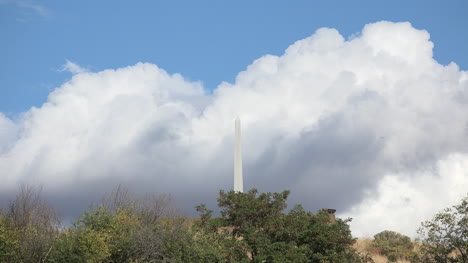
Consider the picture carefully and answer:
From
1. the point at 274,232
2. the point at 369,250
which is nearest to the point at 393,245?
the point at 369,250

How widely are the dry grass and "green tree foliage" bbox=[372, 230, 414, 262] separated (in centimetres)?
75

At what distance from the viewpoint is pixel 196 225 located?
38.4 metres

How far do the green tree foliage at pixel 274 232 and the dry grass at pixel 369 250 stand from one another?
24452mm

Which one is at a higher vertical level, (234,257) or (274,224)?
(274,224)

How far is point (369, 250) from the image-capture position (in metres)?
70.6

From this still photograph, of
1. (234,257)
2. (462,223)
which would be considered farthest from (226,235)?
(462,223)

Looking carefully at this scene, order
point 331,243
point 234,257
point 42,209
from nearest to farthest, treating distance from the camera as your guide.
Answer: point 234,257
point 331,243
point 42,209

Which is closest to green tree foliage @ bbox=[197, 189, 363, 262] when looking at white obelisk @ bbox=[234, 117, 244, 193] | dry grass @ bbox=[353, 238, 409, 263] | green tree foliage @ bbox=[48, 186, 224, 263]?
green tree foliage @ bbox=[48, 186, 224, 263]

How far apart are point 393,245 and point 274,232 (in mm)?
40243

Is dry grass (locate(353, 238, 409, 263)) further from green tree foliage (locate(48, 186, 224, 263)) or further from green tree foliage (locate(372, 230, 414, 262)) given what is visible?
green tree foliage (locate(48, 186, 224, 263))

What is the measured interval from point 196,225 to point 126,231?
15.3 feet

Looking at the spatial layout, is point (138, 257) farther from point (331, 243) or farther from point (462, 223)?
point (462, 223)

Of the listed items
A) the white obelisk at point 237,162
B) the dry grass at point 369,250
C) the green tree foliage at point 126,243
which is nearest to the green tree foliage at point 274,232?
the green tree foliage at point 126,243

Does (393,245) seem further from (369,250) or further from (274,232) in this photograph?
(274,232)
